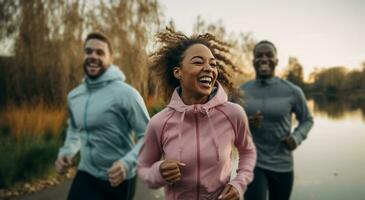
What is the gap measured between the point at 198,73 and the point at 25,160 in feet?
20.8

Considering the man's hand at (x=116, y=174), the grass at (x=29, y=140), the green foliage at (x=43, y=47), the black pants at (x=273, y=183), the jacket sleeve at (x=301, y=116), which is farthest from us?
the green foliage at (x=43, y=47)

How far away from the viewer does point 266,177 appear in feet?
16.4

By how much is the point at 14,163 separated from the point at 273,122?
440 centimetres

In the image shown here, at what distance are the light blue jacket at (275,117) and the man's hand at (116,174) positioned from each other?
1.68 meters

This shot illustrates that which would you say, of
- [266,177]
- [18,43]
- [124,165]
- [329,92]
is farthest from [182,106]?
[329,92]

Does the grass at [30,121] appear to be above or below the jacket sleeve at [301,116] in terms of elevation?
below

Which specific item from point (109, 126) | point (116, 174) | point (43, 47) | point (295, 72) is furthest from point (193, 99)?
point (295, 72)

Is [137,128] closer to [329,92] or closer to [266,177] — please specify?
[266,177]

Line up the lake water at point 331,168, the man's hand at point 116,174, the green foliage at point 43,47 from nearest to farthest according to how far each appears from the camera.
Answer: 1. the man's hand at point 116,174
2. the lake water at point 331,168
3. the green foliage at point 43,47

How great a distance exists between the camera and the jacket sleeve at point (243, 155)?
257 centimetres

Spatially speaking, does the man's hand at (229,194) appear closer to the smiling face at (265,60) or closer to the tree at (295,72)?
the smiling face at (265,60)

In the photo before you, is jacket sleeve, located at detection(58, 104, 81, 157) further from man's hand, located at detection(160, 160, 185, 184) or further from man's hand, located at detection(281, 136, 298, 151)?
man's hand, located at detection(160, 160, 185, 184)

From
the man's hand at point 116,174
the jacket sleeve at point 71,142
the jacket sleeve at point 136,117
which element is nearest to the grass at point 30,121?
the jacket sleeve at point 71,142

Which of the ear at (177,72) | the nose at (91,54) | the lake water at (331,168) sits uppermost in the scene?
the nose at (91,54)
